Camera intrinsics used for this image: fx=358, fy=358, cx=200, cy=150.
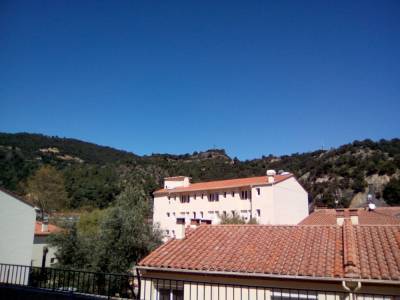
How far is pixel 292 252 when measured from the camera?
1182cm

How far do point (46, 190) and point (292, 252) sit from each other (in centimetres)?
5474

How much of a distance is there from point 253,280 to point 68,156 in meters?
102

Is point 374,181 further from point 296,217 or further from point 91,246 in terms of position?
point 91,246

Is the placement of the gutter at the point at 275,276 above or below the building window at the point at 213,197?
below

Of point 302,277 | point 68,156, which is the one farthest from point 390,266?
point 68,156

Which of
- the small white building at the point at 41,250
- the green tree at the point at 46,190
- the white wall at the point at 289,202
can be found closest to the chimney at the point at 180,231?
the small white building at the point at 41,250

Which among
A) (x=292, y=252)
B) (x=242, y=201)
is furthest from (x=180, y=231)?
(x=242, y=201)

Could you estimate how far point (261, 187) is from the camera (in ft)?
139

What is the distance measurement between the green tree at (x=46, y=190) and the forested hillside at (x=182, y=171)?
15cm

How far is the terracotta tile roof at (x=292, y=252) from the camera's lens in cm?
1016

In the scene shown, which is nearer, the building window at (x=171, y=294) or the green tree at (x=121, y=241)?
the building window at (x=171, y=294)

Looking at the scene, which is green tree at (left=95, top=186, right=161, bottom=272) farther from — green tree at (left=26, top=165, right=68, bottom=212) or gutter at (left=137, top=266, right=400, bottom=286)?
green tree at (left=26, top=165, right=68, bottom=212)

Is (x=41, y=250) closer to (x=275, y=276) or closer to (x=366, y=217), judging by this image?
(x=275, y=276)

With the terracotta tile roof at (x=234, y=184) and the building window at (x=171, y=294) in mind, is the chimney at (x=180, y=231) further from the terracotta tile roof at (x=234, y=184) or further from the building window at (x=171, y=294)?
the terracotta tile roof at (x=234, y=184)
